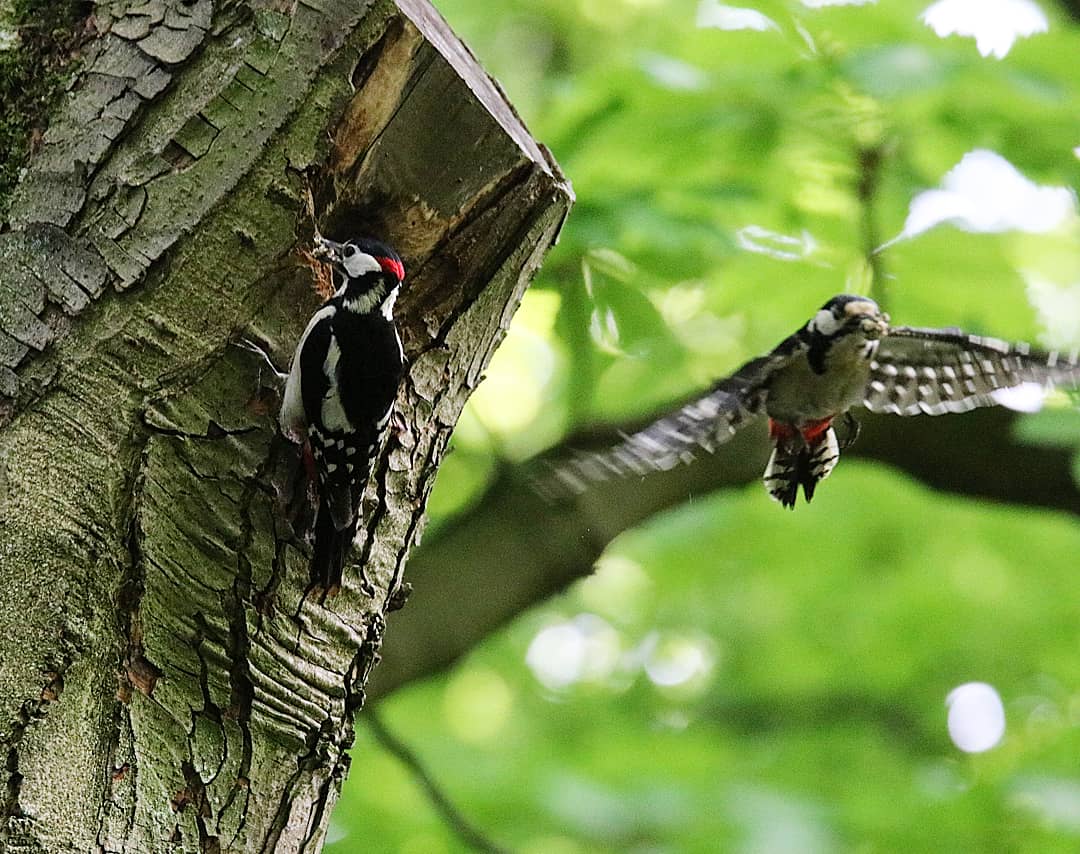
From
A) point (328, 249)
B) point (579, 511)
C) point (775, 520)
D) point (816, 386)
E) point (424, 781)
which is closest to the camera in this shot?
point (328, 249)

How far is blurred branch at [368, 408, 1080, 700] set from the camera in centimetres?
404

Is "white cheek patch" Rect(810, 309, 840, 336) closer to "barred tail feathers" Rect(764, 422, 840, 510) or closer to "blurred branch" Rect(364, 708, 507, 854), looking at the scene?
"barred tail feathers" Rect(764, 422, 840, 510)

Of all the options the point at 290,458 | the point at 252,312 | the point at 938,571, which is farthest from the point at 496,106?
the point at 938,571

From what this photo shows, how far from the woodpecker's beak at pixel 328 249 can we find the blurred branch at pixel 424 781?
192 cm

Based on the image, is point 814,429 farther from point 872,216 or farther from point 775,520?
point 775,520

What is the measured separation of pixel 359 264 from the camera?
2.31m

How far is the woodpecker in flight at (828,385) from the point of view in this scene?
3.00m

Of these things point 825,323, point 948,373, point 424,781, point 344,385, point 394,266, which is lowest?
point 424,781

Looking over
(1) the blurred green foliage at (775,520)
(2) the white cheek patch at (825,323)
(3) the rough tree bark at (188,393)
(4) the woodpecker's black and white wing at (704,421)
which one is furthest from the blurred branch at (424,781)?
(2) the white cheek patch at (825,323)

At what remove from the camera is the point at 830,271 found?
12.9 ft

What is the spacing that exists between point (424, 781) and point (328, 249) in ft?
6.81

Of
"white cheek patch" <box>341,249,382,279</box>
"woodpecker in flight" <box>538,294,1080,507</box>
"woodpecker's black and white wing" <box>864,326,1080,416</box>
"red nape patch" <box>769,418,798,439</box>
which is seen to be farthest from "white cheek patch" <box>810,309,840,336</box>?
"white cheek patch" <box>341,249,382,279</box>

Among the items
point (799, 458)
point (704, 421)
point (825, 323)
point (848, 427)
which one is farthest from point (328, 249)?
point (848, 427)

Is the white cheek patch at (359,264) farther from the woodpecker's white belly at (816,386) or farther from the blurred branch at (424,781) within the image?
the blurred branch at (424,781)
